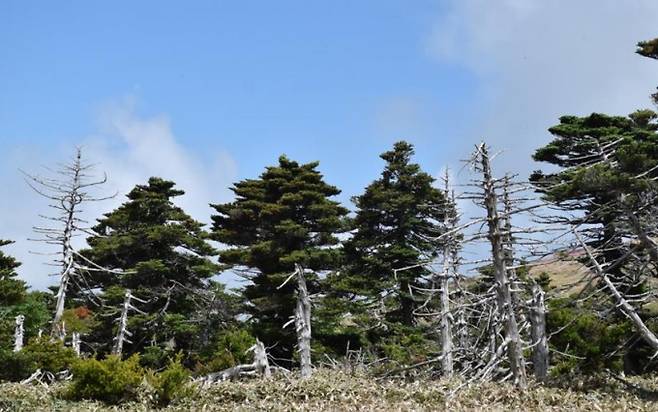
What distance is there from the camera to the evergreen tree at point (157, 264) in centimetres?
2847

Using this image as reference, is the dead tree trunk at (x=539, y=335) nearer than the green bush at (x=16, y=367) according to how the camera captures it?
Yes

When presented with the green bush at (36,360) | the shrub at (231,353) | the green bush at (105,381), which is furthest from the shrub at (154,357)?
the green bush at (105,381)

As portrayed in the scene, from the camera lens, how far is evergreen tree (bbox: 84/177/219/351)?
28469 millimetres

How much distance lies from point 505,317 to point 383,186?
58.3 ft

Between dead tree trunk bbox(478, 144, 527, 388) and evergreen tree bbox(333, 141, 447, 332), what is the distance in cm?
1372

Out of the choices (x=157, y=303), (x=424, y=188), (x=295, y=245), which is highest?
(x=424, y=188)

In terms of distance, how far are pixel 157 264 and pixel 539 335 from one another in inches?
739

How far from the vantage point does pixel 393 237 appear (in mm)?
29438

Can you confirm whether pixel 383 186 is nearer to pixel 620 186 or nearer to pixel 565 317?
pixel 565 317

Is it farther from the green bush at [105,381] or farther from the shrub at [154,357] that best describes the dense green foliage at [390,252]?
the green bush at [105,381]

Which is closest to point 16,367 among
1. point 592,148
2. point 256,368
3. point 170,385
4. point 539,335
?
point 256,368

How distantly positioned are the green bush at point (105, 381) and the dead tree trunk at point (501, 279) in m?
8.18

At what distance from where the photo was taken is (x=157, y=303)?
97.3 ft

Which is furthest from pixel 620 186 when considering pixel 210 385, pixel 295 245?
pixel 295 245
